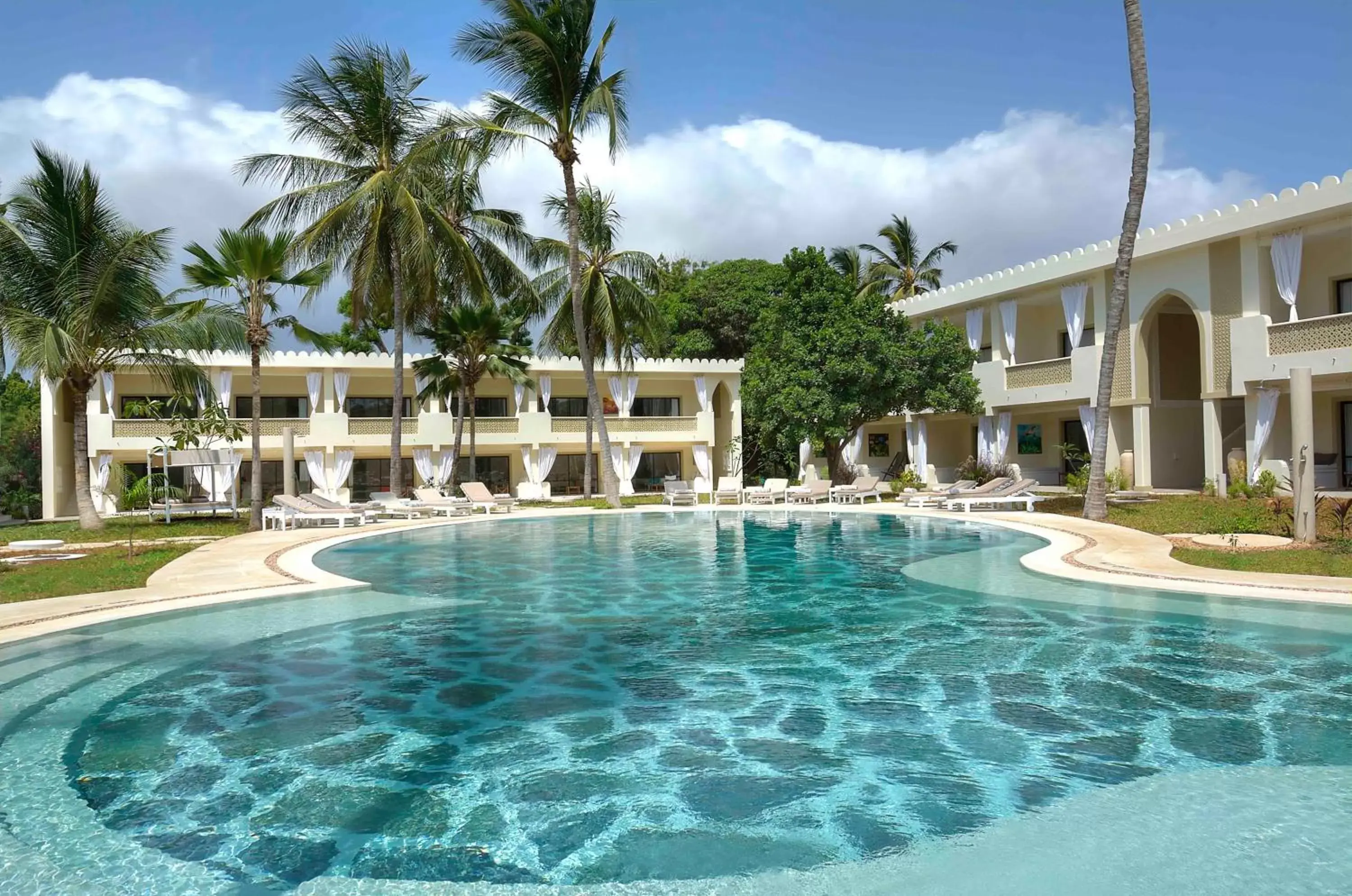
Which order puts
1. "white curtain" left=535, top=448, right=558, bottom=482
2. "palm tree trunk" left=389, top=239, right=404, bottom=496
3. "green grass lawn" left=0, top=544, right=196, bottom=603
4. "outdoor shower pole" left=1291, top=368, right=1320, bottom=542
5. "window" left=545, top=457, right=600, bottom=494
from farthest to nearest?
1. "window" left=545, top=457, right=600, bottom=494
2. "white curtain" left=535, top=448, right=558, bottom=482
3. "palm tree trunk" left=389, top=239, right=404, bottom=496
4. "outdoor shower pole" left=1291, top=368, right=1320, bottom=542
5. "green grass lawn" left=0, top=544, right=196, bottom=603

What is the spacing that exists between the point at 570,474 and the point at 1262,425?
23.0m

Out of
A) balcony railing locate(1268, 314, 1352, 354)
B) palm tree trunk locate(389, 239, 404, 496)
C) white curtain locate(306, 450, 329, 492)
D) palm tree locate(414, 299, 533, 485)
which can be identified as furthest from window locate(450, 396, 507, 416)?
balcony railing locate(1268, 314, 1352, 354)

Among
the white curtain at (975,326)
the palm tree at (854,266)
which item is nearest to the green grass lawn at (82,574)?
the white curtain at (975,326)

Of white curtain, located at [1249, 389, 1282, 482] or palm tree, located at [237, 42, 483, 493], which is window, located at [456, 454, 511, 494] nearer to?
palm tree, located at [237, 42, 483, 493]

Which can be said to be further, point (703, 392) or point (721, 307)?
point (721, 307)

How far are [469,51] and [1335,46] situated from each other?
2018 centimetres

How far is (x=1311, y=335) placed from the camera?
19078mm

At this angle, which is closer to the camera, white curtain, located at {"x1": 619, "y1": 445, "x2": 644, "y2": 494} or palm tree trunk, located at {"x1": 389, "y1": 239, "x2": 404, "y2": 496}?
palm tree trunk, located at {"x1": 389, "y1": 239, "x2": 404, "y2": 496}

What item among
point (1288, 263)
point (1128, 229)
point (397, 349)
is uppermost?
point (1128, 229)

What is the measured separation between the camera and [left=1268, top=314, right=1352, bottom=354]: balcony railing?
18453 mm

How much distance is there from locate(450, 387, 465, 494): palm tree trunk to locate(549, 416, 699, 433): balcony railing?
3.19 metres

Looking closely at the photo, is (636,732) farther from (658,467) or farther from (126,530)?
(658,467)

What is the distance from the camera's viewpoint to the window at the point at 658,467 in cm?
3566

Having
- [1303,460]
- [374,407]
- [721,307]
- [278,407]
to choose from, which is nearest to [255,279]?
[278,407]
